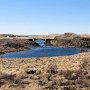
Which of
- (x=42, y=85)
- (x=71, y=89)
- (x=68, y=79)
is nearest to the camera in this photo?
(x=71, y=89)

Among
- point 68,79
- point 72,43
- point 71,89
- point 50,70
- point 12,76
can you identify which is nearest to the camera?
point 71,89

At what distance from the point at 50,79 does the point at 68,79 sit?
5.14 feet

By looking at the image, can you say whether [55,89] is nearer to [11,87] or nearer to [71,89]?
[71,89]

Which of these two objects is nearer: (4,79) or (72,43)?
(4,79)

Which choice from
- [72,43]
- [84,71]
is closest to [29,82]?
[84,71]

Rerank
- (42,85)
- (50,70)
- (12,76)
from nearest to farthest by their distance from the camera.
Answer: (42,85) → (12,76) → (50,70)

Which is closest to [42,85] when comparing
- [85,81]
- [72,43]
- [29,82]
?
[29,82]

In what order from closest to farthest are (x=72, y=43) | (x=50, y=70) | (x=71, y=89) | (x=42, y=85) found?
(x=71, y=89), (x=42, y=85), (x=50, y=70), (x=72, y=43)

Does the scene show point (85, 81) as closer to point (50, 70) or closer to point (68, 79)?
point (68, 79)

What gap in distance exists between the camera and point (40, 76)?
84.7 ft

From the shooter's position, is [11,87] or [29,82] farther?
[29,82]

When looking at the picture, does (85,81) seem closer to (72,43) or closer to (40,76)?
(40,76)

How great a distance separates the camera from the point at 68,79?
950 inches

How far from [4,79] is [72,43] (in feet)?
333
